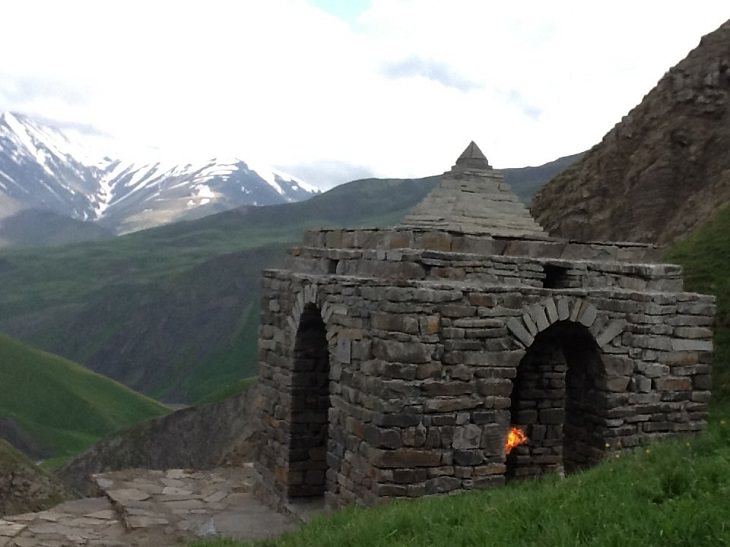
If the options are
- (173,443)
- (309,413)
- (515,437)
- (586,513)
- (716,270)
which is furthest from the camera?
(173,443)

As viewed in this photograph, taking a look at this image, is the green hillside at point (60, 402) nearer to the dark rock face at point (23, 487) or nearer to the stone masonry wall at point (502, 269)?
the dark rock face at point (23, 487)

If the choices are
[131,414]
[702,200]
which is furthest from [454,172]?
[131,414]

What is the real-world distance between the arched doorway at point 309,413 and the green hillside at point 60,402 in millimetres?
42104

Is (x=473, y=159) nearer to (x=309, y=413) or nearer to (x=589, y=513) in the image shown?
(x=309, y=413)

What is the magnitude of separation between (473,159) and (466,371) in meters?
3.57


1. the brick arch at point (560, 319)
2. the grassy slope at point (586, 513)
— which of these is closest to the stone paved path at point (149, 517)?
the grassy slope at point (586, 513)

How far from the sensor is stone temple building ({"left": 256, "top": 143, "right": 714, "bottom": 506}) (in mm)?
8867

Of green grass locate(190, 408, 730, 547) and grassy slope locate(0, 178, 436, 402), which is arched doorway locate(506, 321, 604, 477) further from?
grassy slope locate(0, 178, 436, 402)

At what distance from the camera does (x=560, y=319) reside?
31.1ft

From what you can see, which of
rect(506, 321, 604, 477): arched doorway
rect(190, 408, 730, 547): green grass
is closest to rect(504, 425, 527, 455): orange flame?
rect(506, 321, 604, 477): arched doorway

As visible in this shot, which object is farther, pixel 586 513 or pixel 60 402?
pixel 60 402

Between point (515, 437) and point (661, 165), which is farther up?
point (661, 165)

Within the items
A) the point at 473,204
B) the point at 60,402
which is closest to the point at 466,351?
the point at 473,204

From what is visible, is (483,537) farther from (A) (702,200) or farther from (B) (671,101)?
(B) (671,101)
